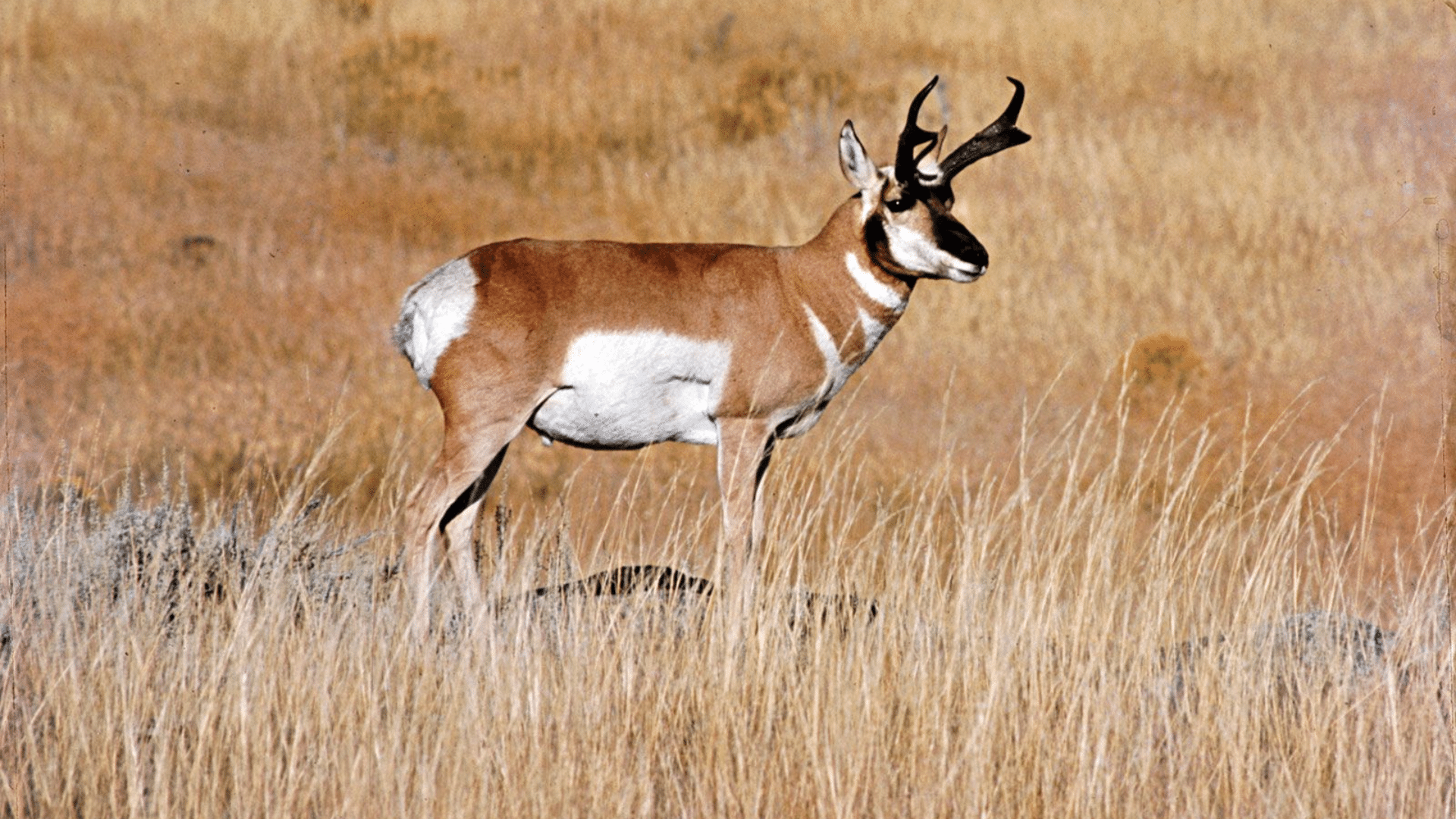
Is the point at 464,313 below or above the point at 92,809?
above

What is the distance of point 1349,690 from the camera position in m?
4.96

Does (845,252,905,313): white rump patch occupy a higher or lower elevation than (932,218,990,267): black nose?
lower

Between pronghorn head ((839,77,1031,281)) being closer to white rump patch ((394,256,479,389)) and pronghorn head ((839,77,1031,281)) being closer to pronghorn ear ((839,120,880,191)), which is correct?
pronghorn ear ((839,120,880,191))

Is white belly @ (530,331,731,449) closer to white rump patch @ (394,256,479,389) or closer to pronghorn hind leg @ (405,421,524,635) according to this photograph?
pronghorn hind leg @ (405,421,524,635)

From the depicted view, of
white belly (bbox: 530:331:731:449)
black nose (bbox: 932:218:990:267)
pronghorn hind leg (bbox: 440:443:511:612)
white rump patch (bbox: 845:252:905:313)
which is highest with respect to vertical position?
black nose (bbox: 932:218:990:267)

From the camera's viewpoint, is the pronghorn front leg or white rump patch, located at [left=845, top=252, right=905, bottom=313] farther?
white rump patch, located at [left=845, top=252, right=905, bottom=313]

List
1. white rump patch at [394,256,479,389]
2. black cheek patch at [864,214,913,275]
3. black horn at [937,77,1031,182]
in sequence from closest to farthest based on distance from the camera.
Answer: white rump patch at [394,256,479,389] < black cheek patch at [864,214,913,275] < black horn at [937,77,1031,182]

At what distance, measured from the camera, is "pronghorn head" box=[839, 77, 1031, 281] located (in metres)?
6.38

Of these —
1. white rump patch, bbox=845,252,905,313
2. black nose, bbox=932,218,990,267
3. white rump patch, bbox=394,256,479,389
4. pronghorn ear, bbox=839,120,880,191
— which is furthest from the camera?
white rump patch, bbox=845,252,905,313

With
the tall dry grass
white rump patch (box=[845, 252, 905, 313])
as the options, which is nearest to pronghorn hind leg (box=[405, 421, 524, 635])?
the tall dry grass

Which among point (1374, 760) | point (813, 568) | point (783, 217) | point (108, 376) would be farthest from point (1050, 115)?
point (1374, 760)

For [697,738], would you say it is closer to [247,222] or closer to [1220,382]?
[1220,382]

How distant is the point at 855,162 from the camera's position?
21.6ft

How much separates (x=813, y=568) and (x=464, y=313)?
170 cm
